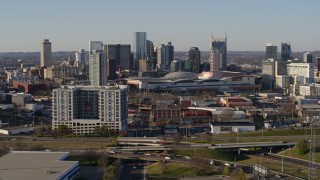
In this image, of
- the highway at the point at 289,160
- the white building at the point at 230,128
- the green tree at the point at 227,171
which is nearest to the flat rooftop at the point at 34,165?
the green tree at the point at 227,171

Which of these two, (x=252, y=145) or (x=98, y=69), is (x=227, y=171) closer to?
(x=252, y=145)

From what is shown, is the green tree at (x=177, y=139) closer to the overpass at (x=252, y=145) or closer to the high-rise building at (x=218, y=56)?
the overpass at (x=252, y=145)

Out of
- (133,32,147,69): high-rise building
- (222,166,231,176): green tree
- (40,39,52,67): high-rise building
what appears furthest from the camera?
(133,32,147,69): high-rise building

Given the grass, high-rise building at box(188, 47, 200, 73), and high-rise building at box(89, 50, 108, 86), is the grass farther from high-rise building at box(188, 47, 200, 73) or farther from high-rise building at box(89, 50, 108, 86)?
high-rise building at box(188, 47, 200, 73)

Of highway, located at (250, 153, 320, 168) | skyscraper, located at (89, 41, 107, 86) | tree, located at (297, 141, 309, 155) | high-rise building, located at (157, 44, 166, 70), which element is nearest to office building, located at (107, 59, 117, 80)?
high-rise building, located at (157, 44, 166, 70)

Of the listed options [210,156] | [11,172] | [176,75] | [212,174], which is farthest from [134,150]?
[176,75]

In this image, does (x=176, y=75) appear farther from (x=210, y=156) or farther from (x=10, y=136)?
(x=210, y=156)
